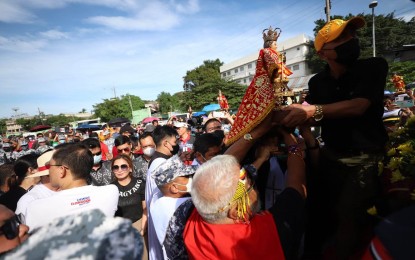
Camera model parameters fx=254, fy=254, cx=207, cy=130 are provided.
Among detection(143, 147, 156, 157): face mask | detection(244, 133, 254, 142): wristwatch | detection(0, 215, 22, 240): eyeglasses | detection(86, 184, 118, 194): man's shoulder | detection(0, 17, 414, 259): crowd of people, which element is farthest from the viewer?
detection(143, 147, 156, 157): face mask

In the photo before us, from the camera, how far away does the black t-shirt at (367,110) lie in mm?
1642

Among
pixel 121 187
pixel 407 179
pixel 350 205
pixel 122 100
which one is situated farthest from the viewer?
pixel 122 100

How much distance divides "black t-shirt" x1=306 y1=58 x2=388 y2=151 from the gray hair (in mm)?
796

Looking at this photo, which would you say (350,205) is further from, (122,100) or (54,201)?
(122,100)

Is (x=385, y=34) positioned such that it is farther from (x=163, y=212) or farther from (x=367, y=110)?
(x=163, y=212)

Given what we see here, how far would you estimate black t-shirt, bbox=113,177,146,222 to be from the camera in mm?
3764

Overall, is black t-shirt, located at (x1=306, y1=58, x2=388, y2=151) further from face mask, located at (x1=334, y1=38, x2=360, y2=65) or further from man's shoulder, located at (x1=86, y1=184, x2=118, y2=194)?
man's shoulder, located at (x1=86, y1=184, x2=118, y2=194)

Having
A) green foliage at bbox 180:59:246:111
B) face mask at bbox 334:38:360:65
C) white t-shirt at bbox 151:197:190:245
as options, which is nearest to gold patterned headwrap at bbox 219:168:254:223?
white t-shirt at bbox 151:197:190:245

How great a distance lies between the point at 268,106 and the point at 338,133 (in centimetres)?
57

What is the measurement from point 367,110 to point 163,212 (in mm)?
1768

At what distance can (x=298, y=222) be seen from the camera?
1.57 meters

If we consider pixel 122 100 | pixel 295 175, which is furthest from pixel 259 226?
pixel 122 100

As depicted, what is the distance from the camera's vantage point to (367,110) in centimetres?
169

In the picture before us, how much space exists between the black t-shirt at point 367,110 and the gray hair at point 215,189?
2.61 feet
